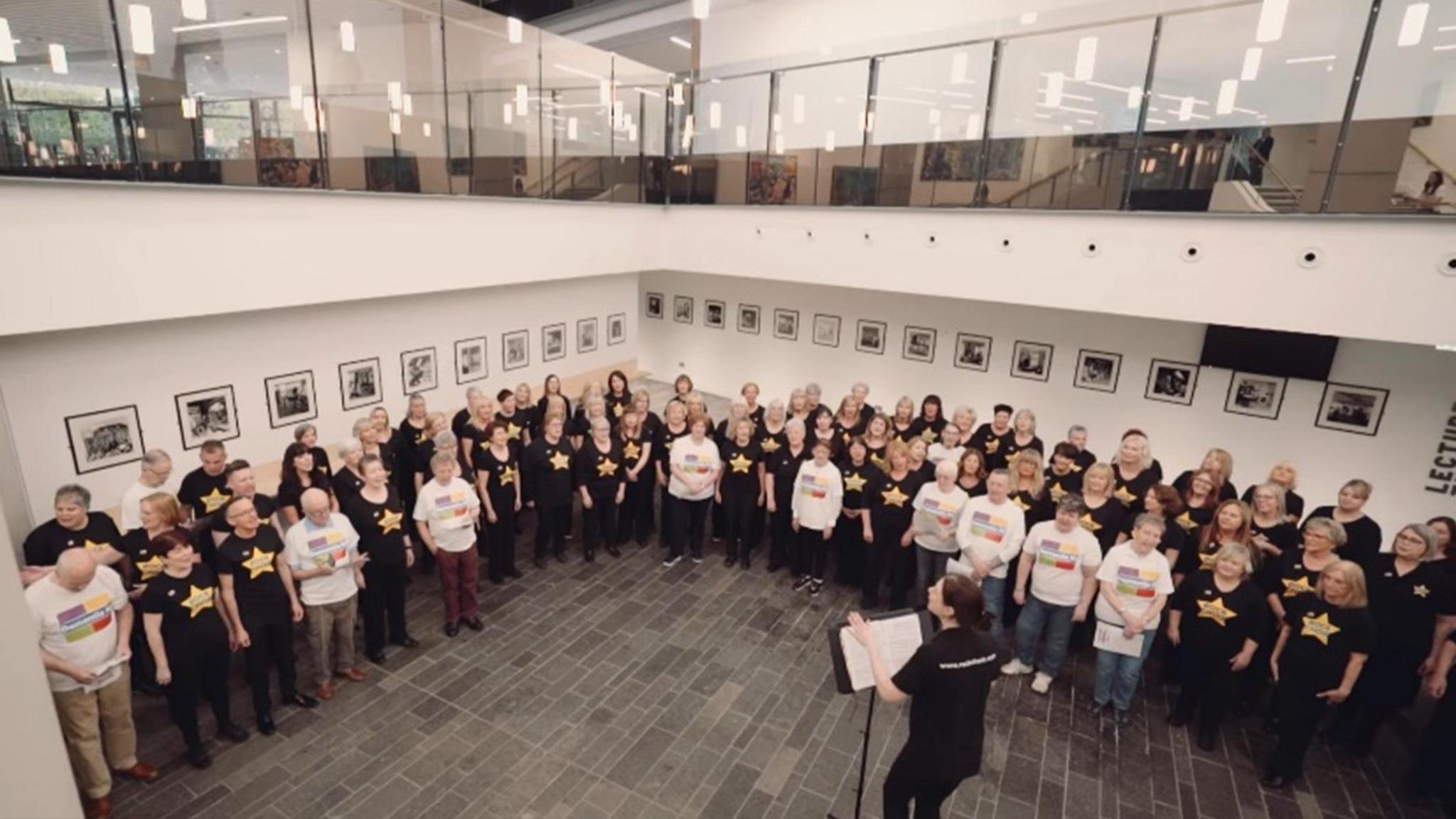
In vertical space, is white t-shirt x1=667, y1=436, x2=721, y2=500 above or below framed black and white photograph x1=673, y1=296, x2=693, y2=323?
below

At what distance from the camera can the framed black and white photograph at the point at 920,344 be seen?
1101 cm

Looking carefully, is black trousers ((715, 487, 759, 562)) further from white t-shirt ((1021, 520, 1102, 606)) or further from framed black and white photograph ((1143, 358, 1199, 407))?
framed black and white photograph ((1143, 358, 1199, 407))

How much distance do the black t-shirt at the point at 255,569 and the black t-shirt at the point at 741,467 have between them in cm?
399

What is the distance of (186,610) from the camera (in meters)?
4.17

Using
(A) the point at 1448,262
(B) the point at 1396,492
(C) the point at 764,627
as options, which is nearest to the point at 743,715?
(C) the point at 764,627

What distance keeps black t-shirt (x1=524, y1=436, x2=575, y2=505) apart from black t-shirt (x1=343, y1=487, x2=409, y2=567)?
165 centimetres

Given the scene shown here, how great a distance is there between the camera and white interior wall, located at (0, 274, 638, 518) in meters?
6.08

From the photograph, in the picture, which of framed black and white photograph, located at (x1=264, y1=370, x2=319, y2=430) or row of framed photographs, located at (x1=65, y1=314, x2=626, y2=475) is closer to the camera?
row of framed photographs, located at (x1=65, y1=314, x2=626, y2=475)

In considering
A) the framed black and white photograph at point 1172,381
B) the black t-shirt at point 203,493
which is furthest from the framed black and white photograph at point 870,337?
the black t-shirt at point 203,493

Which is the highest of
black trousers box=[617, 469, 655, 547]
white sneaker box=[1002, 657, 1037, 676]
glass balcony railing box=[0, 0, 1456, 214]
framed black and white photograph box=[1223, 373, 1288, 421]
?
glass balcony railing box=[0, 0, 1456, 214]

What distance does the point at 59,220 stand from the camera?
5008mm

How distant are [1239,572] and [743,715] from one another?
360cm

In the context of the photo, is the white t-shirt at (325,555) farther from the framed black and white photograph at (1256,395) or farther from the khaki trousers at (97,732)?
the framed black and white photograph at (1256,395)

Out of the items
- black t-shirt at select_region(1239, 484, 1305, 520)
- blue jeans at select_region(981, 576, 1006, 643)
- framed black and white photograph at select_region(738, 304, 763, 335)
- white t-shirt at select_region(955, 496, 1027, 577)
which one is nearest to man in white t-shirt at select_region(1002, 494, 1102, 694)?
white t-shirt at select_region(955, 496, 1027, 577)
